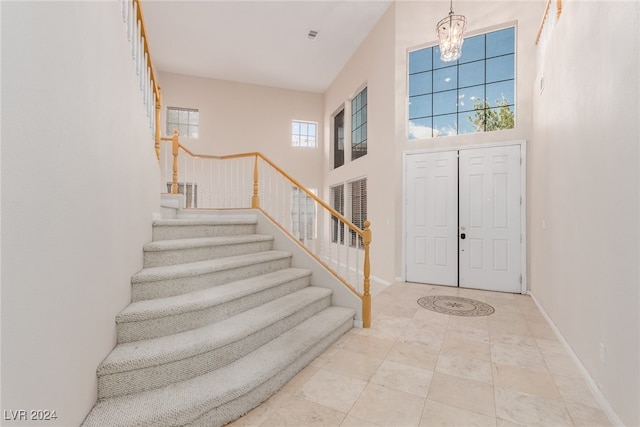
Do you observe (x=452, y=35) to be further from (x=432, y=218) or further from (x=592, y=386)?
(x=592, y=386)

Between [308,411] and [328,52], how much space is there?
6976 mm

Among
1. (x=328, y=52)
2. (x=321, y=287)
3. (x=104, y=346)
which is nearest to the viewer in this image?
(x=104, y=346)

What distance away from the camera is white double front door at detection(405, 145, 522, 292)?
4.63 m

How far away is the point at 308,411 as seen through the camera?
6.14ft

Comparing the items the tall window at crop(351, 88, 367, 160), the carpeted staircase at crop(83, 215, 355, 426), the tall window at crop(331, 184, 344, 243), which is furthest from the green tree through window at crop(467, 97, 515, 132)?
the carpeted staircase at crop(83, 215, 355, 426)

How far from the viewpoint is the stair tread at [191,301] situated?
1.93 m

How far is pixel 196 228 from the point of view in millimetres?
3195

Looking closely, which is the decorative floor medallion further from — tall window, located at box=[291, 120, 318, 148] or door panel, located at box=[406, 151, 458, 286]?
tall window, located at box=[291, 120, 318, 148]

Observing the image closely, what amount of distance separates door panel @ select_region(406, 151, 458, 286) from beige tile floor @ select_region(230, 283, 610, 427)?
1.69m

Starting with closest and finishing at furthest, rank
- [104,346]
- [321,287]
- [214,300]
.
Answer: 1. [104,346]
2. [214,300]
3. [321,287]

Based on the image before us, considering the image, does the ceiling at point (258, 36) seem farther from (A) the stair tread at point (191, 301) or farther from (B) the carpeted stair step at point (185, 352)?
(B) the carpeted stair step at point (185, 352)

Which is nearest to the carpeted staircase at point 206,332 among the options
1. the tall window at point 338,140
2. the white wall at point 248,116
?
the white wall at point 248,116

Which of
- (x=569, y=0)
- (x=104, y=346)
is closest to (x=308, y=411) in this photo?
(x=104, y=346)

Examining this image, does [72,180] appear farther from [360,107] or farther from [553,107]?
[360,107]
